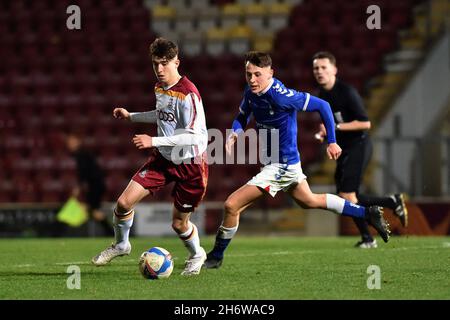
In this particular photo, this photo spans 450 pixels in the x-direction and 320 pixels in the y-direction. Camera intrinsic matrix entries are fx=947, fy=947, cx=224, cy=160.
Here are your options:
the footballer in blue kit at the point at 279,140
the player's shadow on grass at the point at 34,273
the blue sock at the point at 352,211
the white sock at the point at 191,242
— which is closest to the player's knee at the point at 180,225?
the white sock at the point at 191,242

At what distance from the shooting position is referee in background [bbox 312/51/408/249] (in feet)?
29.8

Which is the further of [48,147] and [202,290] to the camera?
[48,147]

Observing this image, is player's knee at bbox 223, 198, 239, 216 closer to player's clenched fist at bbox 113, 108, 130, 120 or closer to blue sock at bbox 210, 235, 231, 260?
blue sock at bbox 210, 235, 231, 260

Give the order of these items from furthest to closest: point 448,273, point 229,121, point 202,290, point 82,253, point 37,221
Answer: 1. point 229,121
2. point 37,221
3. point 82,253
4. point 448,273
5. point 202,290

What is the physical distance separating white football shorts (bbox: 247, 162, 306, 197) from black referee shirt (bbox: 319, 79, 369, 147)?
203 centimetres

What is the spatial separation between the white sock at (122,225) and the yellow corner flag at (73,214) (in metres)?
6.64

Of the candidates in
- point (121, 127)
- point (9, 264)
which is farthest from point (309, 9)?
point (9, 264)

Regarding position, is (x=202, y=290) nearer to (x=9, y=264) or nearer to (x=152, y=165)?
(x=152, y=165)

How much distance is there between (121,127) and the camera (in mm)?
16781

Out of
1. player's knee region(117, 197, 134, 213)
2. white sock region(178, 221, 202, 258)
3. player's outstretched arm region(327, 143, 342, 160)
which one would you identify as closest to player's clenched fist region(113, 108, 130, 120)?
player's knee region(117, 197, 134, 213)

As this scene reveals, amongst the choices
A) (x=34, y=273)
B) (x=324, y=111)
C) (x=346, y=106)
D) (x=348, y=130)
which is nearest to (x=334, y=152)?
(x=324, y=111)

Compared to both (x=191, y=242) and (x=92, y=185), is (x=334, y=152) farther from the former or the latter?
(x=92, y=185)

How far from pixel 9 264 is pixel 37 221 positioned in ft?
19.7

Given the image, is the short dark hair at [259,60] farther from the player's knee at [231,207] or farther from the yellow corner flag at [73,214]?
the yellow corner flag at [73,214]
